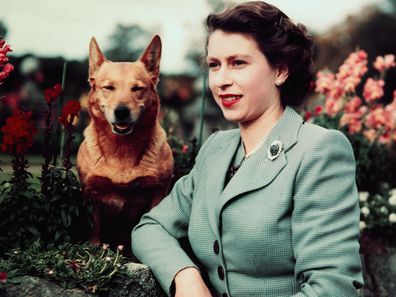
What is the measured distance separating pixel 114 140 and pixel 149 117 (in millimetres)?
219

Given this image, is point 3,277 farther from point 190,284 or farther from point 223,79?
point 223,79

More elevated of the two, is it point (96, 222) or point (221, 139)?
point (221, 139)

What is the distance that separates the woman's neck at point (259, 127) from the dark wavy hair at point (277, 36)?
0.10 meters

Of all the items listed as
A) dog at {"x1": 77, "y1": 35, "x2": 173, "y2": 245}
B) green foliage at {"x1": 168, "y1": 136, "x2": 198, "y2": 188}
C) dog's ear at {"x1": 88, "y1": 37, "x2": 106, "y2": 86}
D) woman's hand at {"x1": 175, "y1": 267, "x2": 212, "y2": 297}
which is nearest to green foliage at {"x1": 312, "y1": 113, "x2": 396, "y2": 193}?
green foliage at {"x1": 168, "y1": 136, "x2": 198, "y2": 188}

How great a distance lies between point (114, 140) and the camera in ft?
10.6

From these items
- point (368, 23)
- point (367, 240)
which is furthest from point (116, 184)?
point (368, 23)


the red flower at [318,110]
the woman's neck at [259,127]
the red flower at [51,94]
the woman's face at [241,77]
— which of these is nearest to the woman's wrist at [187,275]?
the woman's neck at [259,127]

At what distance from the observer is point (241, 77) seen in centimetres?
261

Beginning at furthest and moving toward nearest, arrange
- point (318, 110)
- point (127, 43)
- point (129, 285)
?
point (318, 110) < point (127, 43) < point (129, 285)

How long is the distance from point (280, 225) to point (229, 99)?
23.2 inches

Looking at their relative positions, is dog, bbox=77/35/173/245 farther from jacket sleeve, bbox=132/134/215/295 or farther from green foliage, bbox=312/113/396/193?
Answer: green foliage, bbox=312/113/396/193

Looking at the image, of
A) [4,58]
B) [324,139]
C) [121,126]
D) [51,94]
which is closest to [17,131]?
[51,94]

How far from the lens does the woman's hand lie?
2594 millimetres

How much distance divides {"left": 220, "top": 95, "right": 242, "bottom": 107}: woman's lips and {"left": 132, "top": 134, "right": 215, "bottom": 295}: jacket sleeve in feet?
1.60
